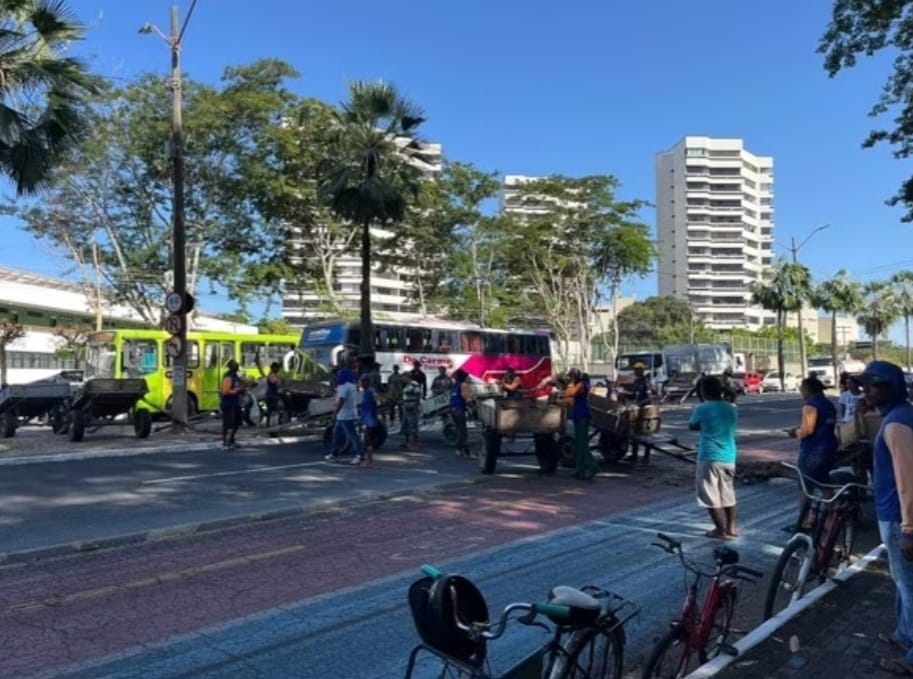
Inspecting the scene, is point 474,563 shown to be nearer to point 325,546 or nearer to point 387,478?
point 325,546

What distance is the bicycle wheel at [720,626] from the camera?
489 cm

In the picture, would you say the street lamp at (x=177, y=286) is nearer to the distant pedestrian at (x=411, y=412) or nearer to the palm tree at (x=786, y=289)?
the distant pedestrian at (x=411, y=412)

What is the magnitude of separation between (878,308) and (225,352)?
74008mm

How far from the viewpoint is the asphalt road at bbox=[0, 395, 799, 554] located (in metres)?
9.74

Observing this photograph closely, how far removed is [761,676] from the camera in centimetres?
470

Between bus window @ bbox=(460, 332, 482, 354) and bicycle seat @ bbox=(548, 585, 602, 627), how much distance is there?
35658 mm

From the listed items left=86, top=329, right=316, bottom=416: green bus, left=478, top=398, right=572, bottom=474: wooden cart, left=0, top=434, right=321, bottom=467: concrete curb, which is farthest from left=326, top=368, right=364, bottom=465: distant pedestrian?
left=86, top=329, right=316, bottom=416: green bus

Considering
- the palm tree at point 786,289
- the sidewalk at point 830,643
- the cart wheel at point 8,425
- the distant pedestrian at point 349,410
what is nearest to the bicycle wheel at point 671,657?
the sidewalk at point 830,643

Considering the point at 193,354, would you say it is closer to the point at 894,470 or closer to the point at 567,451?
the point at 567,451

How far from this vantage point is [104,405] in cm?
1964

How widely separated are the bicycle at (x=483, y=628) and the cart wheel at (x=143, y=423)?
1815 cm

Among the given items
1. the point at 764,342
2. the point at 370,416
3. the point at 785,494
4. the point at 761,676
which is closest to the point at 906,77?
the point at 785,494

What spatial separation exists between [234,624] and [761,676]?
11.4ft

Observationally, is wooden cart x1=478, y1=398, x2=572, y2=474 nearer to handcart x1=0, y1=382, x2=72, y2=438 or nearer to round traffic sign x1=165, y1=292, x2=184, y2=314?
round traffic sign x1=165, y1=292, x2=184, y2=314
